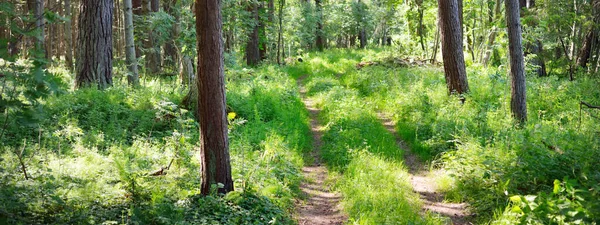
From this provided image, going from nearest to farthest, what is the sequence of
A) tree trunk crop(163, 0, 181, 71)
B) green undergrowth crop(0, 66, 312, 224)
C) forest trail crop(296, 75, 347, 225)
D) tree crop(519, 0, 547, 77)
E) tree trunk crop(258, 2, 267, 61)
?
green undergrowth crop(0, 66, 312, 224), forest trail crop(296, 75, 347, 225), tree trunk crop(163, 0, 181, 71), tree crop(519, 0, 547, 77), tree trunk crop(258, 2, 267, 61)

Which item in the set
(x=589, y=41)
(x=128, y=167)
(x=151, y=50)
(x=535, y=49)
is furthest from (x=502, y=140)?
(x=589, y=41)

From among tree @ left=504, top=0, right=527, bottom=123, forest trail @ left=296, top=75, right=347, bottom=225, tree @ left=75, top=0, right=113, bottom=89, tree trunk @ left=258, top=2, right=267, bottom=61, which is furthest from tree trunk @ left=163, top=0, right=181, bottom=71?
tree @ left=504, top=0, right=527, bottom=123

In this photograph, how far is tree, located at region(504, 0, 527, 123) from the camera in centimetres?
883

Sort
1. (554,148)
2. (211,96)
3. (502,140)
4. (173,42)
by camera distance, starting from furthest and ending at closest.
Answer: (173,42) → (502,140) → (554,148) → (211,96)

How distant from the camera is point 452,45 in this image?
38.0 ft

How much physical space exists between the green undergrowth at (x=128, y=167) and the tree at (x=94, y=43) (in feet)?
3.16

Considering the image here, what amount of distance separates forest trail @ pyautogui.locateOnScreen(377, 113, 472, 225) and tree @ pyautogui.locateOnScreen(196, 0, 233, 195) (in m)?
2.96

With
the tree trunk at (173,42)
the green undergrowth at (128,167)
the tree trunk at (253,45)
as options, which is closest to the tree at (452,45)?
the green undergrowth at (128,167)

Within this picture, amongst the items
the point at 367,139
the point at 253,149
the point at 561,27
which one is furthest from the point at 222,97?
the point at 561,27

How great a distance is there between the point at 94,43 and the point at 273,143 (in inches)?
197

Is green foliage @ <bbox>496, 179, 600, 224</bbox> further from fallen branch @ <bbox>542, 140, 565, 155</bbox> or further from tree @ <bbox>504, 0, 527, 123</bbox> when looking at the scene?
tree @ <bbox>504, 0, 527, 123</bbox>

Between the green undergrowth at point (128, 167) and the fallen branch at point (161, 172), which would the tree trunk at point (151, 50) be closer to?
the green undergrowth at point (128, 167)

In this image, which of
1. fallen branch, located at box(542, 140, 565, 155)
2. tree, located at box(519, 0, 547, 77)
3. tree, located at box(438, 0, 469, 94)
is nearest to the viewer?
fallen branch, located at box(542, 140, 565, 155)

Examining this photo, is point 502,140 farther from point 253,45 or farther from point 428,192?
point 253,45
